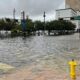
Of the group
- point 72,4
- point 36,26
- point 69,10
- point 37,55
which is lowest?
point 37,55

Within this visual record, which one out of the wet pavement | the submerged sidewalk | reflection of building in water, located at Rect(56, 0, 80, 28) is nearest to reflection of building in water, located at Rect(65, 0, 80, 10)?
reflection of building in water, located at Rect(56, 0, 80, 28)

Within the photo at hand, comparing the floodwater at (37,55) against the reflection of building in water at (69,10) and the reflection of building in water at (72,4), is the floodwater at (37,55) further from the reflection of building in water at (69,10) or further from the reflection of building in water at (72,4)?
the reflection of building in water at (72,4)

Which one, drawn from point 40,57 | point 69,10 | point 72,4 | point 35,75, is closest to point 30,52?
point 40,57

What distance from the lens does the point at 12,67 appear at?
17.2m

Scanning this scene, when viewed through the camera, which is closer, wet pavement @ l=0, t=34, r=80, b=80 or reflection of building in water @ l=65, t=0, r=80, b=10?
wet pavement @ l=0, t=34, r=80, b=80

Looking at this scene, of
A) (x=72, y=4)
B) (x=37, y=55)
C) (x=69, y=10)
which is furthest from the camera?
(x=72, y=4)

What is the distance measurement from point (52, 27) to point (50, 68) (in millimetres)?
113001

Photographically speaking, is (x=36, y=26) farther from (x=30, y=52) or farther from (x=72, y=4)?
(x=30, y=52)

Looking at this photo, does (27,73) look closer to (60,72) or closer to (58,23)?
(60,72)

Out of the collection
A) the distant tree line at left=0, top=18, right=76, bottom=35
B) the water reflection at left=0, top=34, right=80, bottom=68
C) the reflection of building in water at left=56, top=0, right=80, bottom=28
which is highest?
the reflection of building in water at left=56, top=0, right=80, bottom=28

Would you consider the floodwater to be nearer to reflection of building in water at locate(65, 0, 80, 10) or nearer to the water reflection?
the water reflection

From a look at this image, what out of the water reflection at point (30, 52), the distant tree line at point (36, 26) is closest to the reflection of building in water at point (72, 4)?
the distant tree line at point (36, 26)

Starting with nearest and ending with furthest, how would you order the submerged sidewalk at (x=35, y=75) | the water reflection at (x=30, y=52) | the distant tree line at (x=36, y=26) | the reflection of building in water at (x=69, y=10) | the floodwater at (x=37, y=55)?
1. the submerged sidewalk at (x=35, y=75)
2. the floodwater at (x=37, y=55)
3. the water reflection at (x=30, y=52)
4. the distant tree line at (x=36, y=26)
5. the reflection of building in water at (x=69, y=10)

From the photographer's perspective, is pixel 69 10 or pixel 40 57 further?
pixel 69 10
